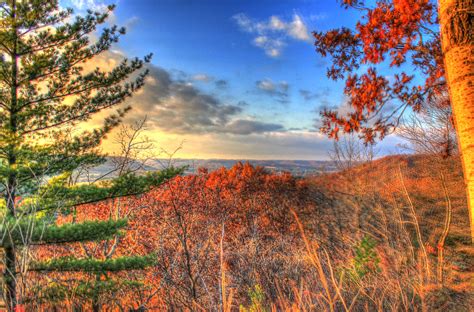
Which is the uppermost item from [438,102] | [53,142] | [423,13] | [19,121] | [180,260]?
[423,13]

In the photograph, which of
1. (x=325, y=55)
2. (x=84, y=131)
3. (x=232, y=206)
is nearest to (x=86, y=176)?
(x=84, y=131)

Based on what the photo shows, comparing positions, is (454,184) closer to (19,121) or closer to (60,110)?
(60,110)

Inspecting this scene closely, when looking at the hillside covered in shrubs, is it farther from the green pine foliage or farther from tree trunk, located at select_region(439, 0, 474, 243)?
tree trunk, located at select_region(439, 0, 474, 243)

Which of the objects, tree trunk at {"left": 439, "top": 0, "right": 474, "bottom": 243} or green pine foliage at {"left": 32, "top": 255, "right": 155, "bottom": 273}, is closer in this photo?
tree trunk at {"left": 439, "top": 0, "right": 474, "bottom": 243}

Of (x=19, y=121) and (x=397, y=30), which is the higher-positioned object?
(x=397, y=30)

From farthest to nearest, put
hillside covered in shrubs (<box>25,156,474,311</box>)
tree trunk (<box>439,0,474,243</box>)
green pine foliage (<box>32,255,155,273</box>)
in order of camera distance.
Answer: hillside covered in shrubs (<box>25,156,474,311</box>)
green pine foliage (<box>32,255,155,273</box>)
tree trunk (<box>439,0,474,243</box>)

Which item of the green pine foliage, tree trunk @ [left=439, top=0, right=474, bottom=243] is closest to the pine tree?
the green pine foliage

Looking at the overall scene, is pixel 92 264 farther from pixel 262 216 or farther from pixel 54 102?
pixel 262 216

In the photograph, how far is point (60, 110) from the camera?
10078 millimetres

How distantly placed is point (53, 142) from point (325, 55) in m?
8.99

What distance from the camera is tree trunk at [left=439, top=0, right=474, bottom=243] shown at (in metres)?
2.34

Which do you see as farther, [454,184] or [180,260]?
[454,184]

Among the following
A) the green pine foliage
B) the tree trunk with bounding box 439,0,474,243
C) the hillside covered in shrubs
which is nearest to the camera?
the tree trunk with bounding box 439,0,474,243

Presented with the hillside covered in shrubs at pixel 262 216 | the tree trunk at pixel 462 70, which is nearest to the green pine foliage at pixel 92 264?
the hillside covered in shrubs at pixel 262 216
